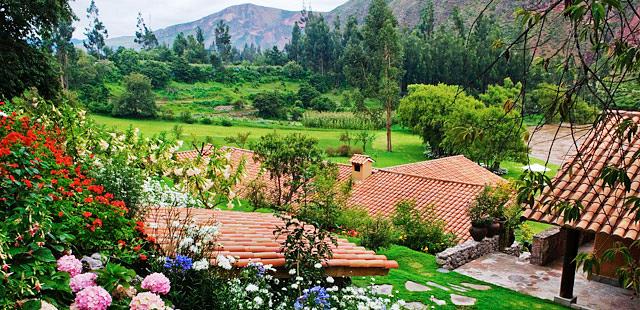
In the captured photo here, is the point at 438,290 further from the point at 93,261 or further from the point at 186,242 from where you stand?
the point at 93,261

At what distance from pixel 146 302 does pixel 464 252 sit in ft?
Result: 30.8

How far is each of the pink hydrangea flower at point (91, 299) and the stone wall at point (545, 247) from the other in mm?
10325

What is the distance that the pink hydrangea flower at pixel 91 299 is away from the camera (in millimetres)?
2836

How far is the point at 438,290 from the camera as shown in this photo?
8117mm

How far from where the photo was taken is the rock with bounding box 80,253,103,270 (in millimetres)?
3766

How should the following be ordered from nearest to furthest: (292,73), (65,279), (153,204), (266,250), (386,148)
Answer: (65,279) → (266,250) → (153,204) → (386,148) → (292,73)

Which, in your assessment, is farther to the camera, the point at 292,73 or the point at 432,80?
the point at 292,73

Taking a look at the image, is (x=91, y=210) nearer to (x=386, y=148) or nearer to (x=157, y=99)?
(x=386, y=148)

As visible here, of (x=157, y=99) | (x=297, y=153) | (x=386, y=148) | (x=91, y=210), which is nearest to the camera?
(x=91, y=210)

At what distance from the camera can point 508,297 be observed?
8703 millimetres

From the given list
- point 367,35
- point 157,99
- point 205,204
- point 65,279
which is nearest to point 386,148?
point 367,35

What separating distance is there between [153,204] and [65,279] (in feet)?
12.6

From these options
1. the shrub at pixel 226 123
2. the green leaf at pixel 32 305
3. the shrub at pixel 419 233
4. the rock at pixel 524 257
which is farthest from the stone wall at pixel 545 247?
the shrub at pixel 226 123

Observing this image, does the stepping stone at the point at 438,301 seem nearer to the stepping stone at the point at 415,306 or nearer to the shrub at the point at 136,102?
the stepping stone at the point at 415,306
